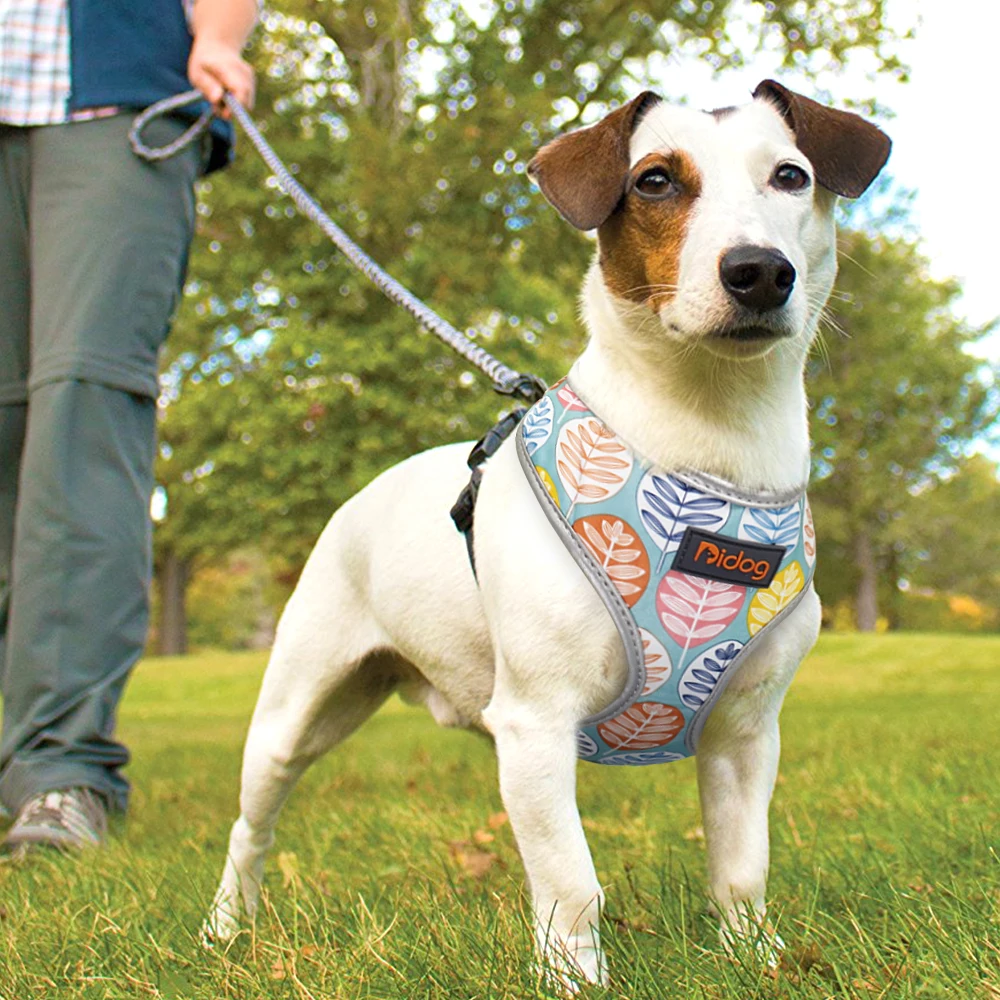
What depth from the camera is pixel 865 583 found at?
31031 millimetres

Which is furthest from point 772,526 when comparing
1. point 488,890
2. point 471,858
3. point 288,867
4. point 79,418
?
point 79,418

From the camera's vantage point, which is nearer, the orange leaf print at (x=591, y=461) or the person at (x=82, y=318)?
the orange leaf print at (x=591, y=461)

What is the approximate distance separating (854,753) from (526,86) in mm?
12927

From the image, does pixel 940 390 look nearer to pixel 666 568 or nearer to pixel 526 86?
pixel 526 86

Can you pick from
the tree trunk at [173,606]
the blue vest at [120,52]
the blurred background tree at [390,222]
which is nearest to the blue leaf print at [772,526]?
the blue vest at [120,52]

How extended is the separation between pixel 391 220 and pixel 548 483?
14337 mm

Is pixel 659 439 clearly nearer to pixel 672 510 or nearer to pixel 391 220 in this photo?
pixel 672 510

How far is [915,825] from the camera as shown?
10.3ft

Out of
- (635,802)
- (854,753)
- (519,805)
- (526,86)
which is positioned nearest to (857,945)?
(519,805)

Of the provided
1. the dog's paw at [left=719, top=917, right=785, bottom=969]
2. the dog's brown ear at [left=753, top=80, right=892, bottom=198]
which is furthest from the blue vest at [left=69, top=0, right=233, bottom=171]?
the dog's paw at [left=719, top=917, right=785, bottom=969]

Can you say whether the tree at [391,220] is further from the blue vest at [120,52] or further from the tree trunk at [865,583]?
the tree trunk at [865,583]

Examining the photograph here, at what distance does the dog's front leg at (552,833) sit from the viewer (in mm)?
2031

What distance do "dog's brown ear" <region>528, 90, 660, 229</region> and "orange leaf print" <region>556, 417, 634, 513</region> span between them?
0.40 metres

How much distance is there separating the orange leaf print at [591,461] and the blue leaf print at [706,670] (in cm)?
35
